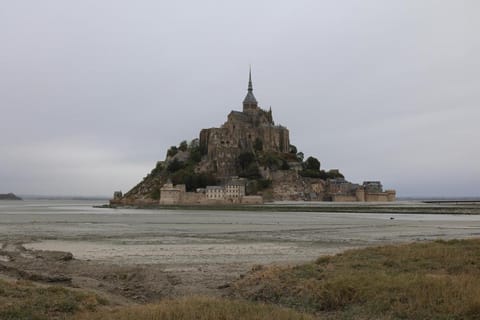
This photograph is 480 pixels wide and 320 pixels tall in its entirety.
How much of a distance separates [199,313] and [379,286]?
4.26m

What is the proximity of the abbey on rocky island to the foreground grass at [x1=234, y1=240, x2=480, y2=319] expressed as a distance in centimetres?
9204

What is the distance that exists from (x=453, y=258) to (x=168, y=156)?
122027mm

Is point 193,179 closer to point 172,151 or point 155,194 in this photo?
point 155,194

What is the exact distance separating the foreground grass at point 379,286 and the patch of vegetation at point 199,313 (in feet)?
5.22

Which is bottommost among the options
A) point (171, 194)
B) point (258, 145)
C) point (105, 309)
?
point (105, 309)

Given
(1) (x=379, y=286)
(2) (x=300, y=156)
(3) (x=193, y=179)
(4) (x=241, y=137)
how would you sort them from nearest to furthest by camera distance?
(1) (x=379, y=286)
(3) (x=193, y=179)
(4) (x=241, y=137)
(2) (x=300, y=156)

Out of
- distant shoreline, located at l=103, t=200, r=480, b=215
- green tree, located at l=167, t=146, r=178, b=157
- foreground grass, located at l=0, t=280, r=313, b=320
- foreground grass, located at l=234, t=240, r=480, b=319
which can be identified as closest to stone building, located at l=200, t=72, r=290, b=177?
green tree, located at l=167, t=146, r=178, b=157

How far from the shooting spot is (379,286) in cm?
1027

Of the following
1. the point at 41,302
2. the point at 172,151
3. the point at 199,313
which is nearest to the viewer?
the point at 199,313

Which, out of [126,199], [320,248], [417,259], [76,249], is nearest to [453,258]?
[417,259]

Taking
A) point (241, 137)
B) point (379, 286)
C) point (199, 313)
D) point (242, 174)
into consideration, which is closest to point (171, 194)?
point (242, 174)

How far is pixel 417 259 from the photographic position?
14477mm

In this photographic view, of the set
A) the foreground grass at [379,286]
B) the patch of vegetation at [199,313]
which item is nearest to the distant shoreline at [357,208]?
the foreground grass at [379,286]

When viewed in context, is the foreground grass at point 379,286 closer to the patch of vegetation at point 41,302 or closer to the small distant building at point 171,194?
the patch of vegetation at point 41,302
